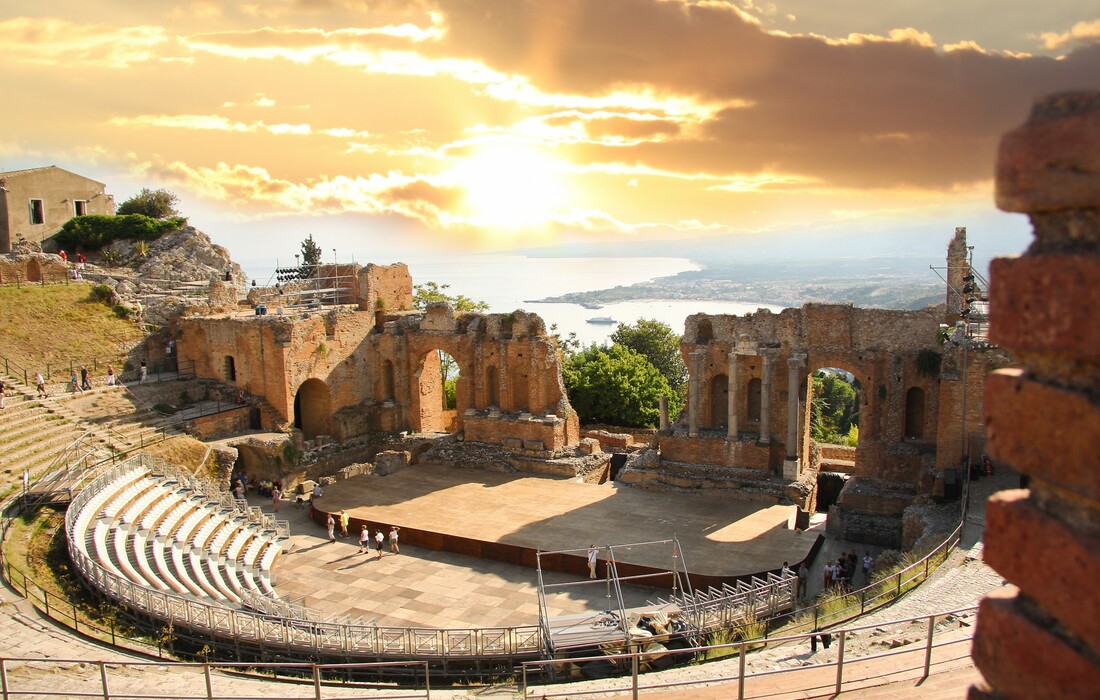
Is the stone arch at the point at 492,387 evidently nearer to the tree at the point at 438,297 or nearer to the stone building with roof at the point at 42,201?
the tree at the point at 438,297

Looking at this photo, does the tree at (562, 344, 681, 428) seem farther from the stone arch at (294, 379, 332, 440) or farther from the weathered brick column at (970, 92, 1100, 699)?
the weathered brick column at (970, 92, 1100, 699)

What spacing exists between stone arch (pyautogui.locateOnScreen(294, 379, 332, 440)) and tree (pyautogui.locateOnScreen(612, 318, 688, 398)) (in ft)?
65.9

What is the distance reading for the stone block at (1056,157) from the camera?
3.02 m

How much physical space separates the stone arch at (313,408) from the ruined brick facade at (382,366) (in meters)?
0.04

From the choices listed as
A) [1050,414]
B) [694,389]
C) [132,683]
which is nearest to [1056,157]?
[1050,414]

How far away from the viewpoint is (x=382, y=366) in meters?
31.0

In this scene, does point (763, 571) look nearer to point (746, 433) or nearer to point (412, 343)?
point (746, 433)

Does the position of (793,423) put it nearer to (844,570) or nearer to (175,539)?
(844,570)

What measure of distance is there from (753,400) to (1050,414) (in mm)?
23057

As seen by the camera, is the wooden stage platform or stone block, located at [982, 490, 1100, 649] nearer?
stone block, located at [982, 490, 1100, 649]

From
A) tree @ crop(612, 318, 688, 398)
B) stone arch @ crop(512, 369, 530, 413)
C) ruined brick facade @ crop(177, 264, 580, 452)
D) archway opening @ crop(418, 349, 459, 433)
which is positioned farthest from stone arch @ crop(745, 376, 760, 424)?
tree @ crop(612, 318, 688, 398)

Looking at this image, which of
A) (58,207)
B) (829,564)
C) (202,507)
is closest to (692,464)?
(829,564)

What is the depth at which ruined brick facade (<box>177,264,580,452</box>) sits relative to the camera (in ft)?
91.2

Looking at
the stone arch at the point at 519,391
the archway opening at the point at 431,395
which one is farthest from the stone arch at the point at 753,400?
the archway opening at the point at 431,395
